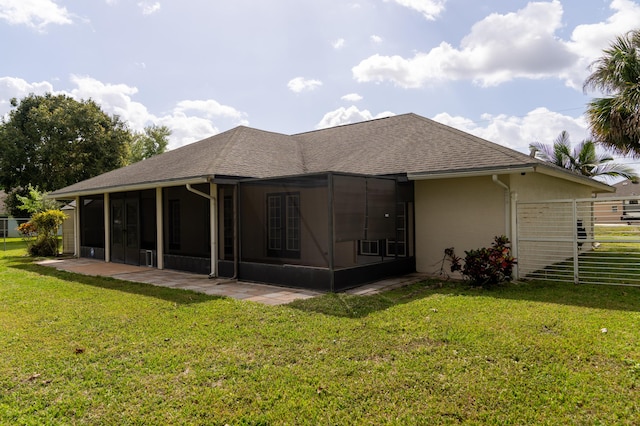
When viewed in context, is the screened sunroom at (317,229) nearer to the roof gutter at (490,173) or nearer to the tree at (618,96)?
the roof gutter at (490,173)

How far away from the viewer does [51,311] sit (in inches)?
251

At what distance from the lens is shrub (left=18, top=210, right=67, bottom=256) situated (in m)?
15.2

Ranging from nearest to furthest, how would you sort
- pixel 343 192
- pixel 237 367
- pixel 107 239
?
pixel 237 367 < pixel 343 192 < pixel 107 239

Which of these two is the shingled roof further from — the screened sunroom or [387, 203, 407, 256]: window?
[387, 203, 407, 256]: window

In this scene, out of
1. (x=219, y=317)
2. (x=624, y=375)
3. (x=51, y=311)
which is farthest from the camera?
(x=51, y=311)

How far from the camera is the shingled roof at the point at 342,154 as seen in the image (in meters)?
8.82

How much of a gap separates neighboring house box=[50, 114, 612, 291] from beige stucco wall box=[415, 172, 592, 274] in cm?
2

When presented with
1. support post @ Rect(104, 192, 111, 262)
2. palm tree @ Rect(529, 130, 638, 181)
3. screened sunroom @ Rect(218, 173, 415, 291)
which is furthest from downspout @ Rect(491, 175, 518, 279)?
palm tree @ Rect(529, 130, 638, 181)

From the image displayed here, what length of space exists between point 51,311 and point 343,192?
5.40 m

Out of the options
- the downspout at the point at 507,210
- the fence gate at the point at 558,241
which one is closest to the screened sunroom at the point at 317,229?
the downspout at the point at 507,210

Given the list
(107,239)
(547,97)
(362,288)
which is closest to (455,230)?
(362,288)

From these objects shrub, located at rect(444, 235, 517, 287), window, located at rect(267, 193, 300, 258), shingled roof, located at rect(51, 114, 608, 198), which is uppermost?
shingled roof, located at rect(51, 114, 608, 198)

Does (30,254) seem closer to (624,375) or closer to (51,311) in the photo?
(51,311)

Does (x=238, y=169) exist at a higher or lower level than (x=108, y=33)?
lower
